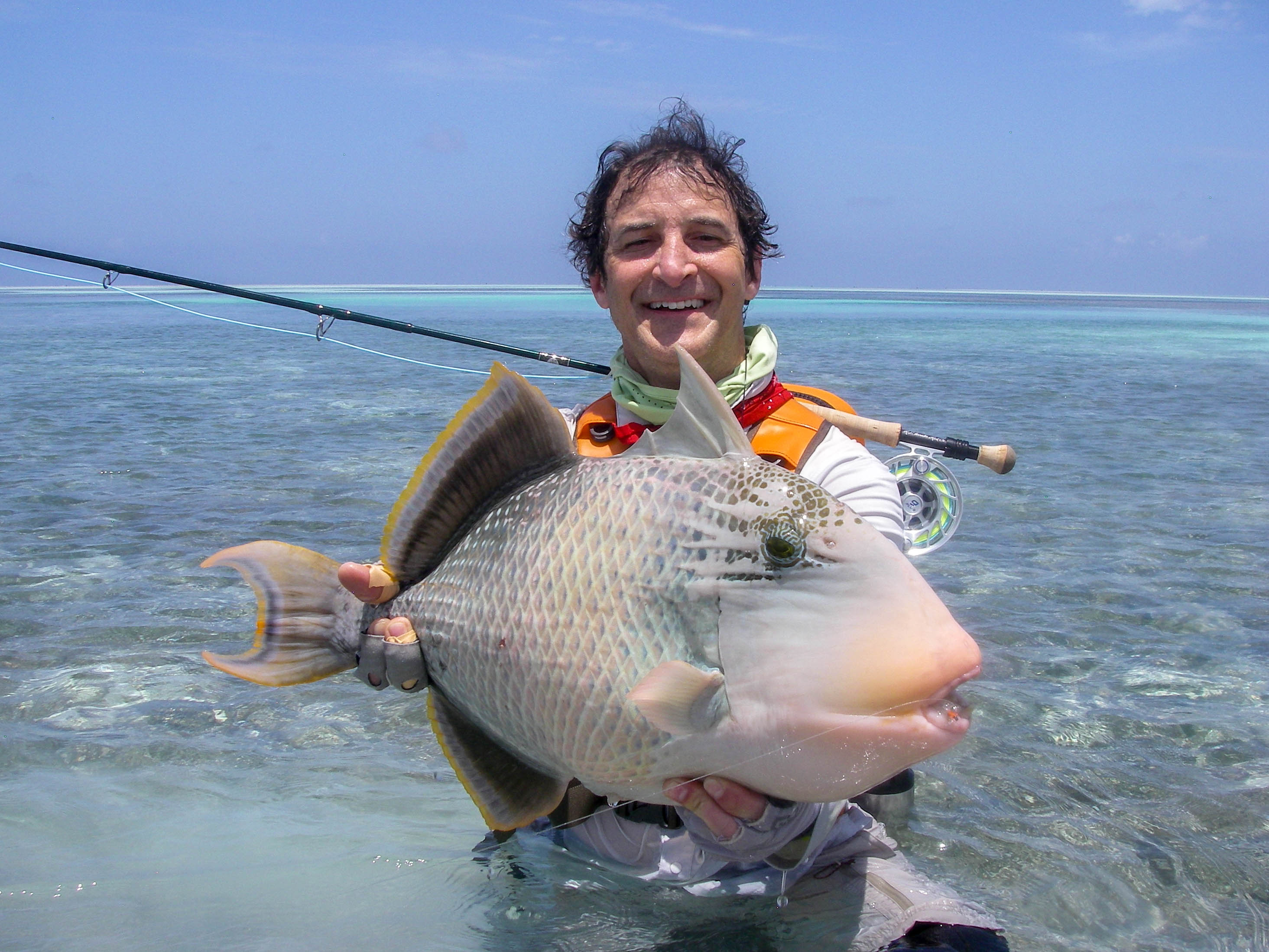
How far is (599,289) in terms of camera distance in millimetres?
2961

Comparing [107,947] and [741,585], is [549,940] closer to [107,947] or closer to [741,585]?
[107,947]

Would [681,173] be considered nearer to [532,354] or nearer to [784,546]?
[784,546]

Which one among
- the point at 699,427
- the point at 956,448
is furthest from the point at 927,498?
the point at 699,427

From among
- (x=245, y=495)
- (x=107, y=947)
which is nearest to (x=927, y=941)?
(x=107, y=947)

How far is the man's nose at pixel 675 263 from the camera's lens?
8.07ft

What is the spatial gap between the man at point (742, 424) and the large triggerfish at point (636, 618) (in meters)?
0.53

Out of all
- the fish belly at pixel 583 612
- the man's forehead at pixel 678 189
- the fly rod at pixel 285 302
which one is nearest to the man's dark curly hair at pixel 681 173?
the man's forehead at pixel 678 189

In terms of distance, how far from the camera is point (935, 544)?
17.7ft

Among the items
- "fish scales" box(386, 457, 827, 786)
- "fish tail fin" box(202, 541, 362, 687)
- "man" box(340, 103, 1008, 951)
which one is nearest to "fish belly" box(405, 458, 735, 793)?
"fish scales" box(386, 457, 827, 786)

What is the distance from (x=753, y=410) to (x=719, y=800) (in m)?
1.06

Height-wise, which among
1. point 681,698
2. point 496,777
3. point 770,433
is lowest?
point 496,777

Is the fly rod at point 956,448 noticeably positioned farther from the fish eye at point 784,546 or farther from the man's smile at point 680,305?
the fish eye at point 784,546

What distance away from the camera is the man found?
93.0 inches

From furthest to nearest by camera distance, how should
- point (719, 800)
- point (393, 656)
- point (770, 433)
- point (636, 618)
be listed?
point (770, 433), point (393, 656), point (719, 800), point (636, 618)
